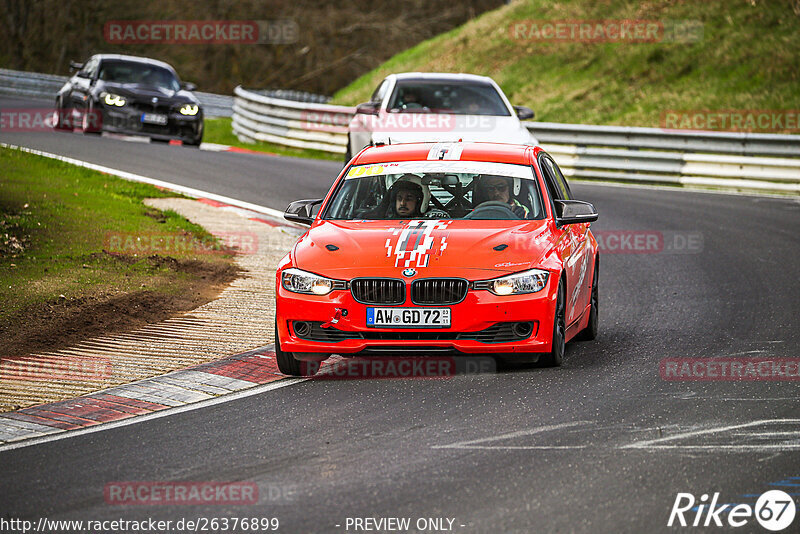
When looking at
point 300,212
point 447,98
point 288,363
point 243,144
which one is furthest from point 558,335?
point 243,144

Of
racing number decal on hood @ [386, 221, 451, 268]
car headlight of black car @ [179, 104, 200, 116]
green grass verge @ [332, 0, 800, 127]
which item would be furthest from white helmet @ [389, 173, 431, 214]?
green grass verge @ [332, 0, 800, 127]

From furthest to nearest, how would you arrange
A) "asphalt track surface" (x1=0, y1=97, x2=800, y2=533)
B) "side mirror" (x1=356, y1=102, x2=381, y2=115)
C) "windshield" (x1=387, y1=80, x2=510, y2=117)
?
1. "side mirror" (x1=356, y1=102, x2=381, y2=115)
2. "windshield" (x1=387, y1=80, x2=510, y2=117)
3. "asphalt track surface" (x1=0, y1=97, x2=800, y2=533)

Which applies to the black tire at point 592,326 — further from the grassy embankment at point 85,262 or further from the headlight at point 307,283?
the grassy embankment at point 85,262

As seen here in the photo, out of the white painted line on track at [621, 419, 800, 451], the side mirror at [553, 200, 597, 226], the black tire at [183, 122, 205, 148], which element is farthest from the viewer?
the black tire at [183, 122, 205, 148]

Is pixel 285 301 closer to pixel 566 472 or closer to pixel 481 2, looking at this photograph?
pixel 566 472

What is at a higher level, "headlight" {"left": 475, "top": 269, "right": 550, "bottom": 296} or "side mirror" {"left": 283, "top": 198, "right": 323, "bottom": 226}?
"side mirror" {"left": 283, "top": 198, "right": 323, "bottom": 226}

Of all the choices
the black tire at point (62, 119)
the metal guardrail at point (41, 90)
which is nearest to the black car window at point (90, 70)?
the black tire at point (62, 119)

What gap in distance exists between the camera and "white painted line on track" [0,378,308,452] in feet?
23.9

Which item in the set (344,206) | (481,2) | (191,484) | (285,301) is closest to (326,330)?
(285,301)

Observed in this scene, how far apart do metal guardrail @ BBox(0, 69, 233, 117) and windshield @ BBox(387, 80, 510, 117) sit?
21.2 m

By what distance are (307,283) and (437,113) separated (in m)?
9.77

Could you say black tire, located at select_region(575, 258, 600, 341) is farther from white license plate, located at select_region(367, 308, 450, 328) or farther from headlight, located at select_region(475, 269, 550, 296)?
white license plate, located at select_region(367, 308, 450, 328)

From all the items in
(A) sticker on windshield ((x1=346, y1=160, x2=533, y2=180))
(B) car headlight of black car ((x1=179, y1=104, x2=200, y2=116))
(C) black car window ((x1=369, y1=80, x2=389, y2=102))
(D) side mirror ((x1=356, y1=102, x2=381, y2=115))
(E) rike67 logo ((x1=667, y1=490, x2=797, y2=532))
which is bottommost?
(B) car headlight of black car ((x1=179, y1=104, x2=200, y2=116))

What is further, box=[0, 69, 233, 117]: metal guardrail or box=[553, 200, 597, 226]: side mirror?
box=[0, 69, 233, 117]: metal guardrail
